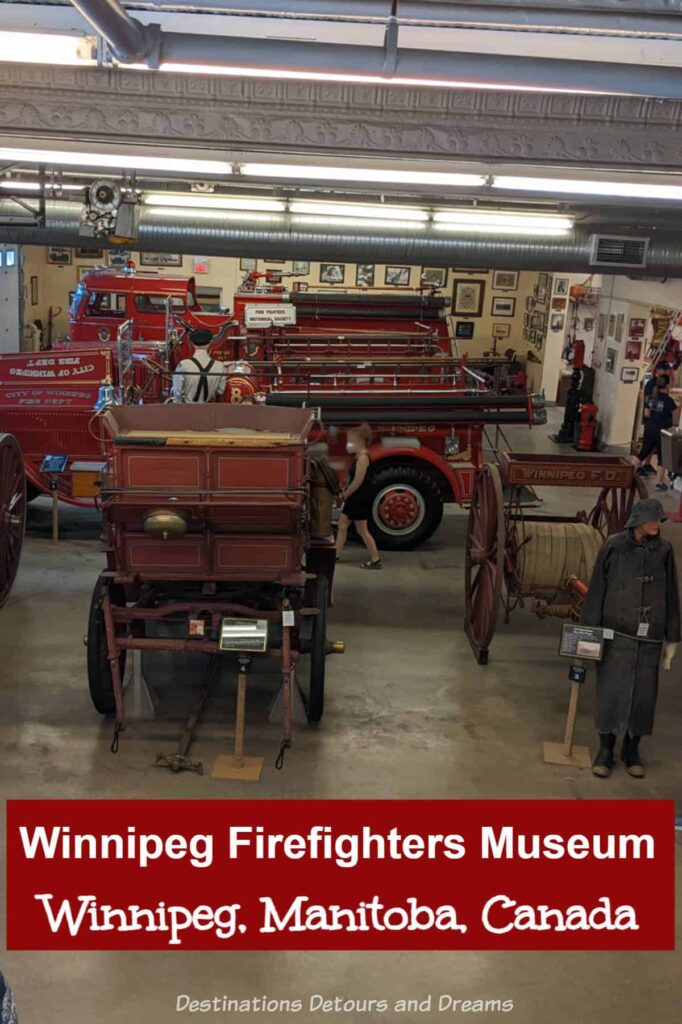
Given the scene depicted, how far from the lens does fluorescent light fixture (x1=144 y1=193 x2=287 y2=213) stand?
1103 cm

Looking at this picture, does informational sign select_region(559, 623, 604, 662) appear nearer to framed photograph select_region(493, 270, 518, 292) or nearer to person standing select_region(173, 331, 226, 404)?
person standing select_region(173, 331, 226, 404)

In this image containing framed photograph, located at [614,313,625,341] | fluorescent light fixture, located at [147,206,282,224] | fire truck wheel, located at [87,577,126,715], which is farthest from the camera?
framed photograph, located at [614,313,625,341]

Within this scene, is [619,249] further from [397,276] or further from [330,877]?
[397,276]

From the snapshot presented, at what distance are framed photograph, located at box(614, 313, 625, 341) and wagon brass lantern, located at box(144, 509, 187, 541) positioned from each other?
38.5 ft

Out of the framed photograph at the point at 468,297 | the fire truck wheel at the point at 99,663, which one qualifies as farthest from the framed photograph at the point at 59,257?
the fire truck wheel at the point at 99,663

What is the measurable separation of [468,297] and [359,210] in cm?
1079

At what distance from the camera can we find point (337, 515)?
10688mm

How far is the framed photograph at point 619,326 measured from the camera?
15.7 metres

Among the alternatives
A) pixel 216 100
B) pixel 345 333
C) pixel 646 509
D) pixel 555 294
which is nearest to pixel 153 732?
pixel 646 509

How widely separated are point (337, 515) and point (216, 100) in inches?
259

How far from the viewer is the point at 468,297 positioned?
70.1 feet

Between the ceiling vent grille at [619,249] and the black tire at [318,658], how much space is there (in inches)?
238

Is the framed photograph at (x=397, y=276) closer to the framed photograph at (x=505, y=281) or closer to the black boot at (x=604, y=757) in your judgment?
the framed photograph at (x=505, y=281)

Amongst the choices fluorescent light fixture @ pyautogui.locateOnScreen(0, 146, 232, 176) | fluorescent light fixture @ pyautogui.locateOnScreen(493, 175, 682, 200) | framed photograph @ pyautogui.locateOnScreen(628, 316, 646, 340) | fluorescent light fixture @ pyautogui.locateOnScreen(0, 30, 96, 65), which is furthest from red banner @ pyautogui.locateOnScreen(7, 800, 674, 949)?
framed photograph @ pyautogui.locateOnScreen(628, 316, 646, 340)
